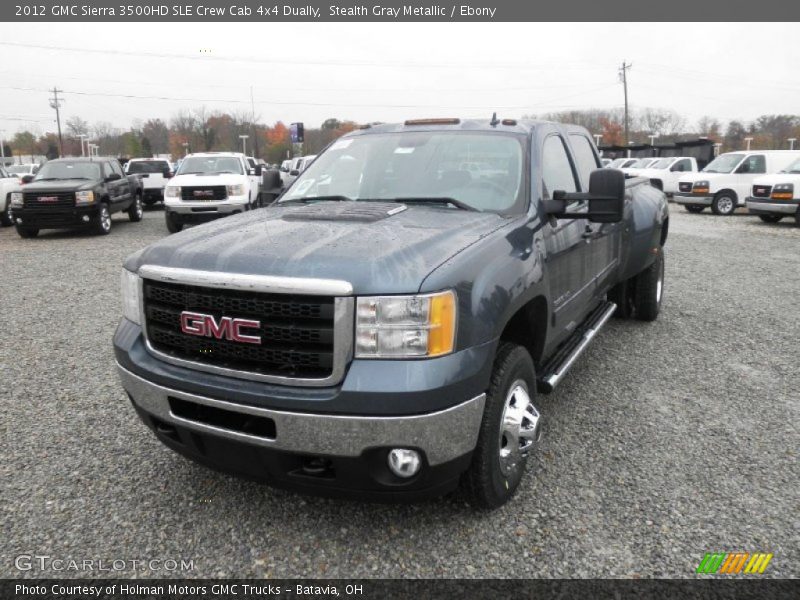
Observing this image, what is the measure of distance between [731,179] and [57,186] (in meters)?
19.1

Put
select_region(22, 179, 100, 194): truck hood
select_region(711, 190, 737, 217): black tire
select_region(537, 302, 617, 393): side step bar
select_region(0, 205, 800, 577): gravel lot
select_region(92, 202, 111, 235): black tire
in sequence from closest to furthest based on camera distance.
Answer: select_region(0, 205, 800, 577): gravel lot
select_region(537, 302, 617, 393): side step bar
select_region(22, 179, 100, 194): truck hood
select_region(92, 202, 111, 235): black tire
select_region(711, 190, 737, 217): black tire

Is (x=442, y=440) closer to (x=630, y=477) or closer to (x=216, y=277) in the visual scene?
(x=216, y=277)

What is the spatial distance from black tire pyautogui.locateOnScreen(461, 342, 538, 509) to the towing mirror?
928 mm

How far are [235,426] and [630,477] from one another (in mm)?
2079

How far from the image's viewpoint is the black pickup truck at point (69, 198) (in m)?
13.2

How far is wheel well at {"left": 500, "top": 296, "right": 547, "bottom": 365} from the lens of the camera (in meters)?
3.11

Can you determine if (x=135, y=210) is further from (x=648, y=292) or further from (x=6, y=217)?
(x=648, y=292)

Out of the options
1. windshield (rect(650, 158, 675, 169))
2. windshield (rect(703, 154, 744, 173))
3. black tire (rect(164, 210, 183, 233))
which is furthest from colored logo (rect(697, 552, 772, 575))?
windshield (rect(650, 158, 675, 169))

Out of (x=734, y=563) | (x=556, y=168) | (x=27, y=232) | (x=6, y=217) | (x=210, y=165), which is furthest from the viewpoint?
(x=6, y=217)

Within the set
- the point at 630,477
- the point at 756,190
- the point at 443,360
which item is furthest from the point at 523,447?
the point at 756,190

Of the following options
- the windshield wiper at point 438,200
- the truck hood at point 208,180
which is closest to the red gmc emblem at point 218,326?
the windshield wiper at point 438,200

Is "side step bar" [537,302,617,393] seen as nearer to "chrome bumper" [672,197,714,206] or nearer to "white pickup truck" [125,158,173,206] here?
"chrome bumper" [672,197,714,206]

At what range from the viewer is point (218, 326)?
2484mm

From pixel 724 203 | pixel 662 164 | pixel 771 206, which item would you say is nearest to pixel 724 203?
pixel 724 203
